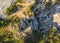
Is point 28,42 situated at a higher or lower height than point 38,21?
lower

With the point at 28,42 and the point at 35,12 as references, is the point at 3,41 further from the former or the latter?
the point at 35,12

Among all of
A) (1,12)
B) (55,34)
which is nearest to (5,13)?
(1,12)

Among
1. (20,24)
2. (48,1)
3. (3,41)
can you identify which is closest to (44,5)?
(48,1)

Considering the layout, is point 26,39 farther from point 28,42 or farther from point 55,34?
point 55,34

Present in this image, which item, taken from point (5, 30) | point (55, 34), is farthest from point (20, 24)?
point (55, 34)

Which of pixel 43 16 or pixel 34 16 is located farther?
pixel 43 16

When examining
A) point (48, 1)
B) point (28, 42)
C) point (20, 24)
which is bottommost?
point (28, 42)

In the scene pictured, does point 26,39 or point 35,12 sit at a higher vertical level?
point 35,12
